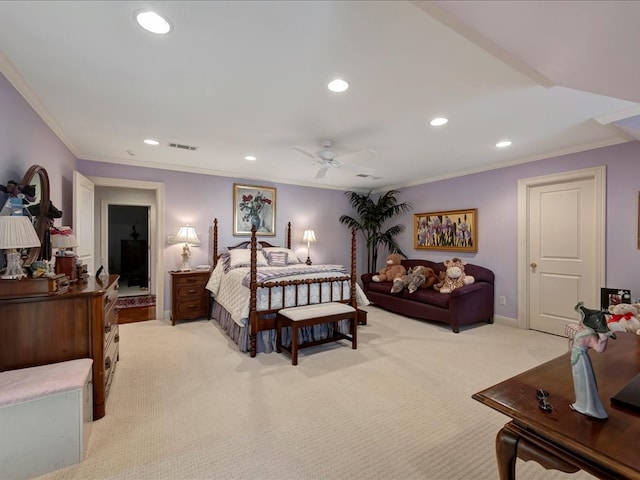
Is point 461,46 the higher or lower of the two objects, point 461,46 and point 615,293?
the higher

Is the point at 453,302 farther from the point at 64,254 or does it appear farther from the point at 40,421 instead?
the point at 64,254

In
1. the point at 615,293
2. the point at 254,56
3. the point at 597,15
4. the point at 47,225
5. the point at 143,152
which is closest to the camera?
the point at 597,15

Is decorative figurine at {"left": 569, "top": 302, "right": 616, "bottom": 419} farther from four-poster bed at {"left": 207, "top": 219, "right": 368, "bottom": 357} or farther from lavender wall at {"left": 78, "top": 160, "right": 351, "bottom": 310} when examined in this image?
lavender wall at {"left": 78, "top": 160, "right": 351, "bottom": 310}

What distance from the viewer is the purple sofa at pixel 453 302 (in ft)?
13.2

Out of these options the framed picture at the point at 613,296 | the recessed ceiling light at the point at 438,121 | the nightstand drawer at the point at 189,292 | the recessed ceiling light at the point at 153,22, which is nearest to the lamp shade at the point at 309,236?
the nightstand drawer at the point at 189,292

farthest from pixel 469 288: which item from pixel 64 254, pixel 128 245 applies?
pixel 128 245

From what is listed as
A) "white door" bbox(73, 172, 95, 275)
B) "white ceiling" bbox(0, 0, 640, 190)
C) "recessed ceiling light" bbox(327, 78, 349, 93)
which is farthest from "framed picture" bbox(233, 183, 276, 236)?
"recessed ceiling light" bbox(327, 78, 349, 93)

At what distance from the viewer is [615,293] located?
3152 mm

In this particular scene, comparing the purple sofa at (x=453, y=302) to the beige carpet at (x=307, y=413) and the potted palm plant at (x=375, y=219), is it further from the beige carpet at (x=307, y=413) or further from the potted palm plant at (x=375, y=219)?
the potted palm plant at (x=375, y=219)

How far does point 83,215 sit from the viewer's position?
353 centimetres

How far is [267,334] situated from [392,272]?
2731 mm

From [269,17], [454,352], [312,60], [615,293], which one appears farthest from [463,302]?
[269,17]

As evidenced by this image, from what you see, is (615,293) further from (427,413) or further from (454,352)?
(427,413)

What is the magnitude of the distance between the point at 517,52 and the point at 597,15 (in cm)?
36
